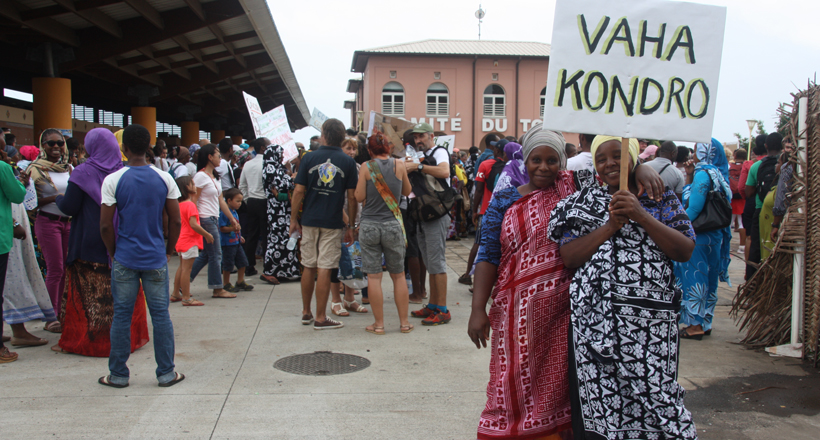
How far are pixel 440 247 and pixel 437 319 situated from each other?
711 mm

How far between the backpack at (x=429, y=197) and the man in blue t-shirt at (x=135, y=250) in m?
2.52

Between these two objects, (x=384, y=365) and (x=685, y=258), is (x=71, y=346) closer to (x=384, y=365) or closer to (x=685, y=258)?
(x=384, y=365)

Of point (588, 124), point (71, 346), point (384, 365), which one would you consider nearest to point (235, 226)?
point (71, 346)

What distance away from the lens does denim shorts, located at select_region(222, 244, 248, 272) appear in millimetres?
7547

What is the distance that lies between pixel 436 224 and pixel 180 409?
3.04 m

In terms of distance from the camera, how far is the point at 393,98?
37.6 metres

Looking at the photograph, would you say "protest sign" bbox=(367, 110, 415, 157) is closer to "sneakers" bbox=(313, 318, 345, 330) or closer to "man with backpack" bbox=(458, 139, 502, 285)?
"man with backpack" bbox=(458, 139, 502, 285)

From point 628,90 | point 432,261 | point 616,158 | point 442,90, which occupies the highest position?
point 442,90

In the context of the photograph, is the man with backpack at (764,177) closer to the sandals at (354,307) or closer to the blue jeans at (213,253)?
the sandals at (354,307)

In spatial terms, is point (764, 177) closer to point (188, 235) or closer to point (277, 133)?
point (277, 133)

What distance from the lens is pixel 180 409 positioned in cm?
373

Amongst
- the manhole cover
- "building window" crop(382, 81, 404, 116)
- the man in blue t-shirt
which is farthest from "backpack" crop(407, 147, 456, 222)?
"building window" crop(382, 81, 404, 116)

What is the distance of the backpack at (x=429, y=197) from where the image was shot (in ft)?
19.4

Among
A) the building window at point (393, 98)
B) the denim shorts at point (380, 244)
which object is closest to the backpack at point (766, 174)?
the denim shorts at point (380, 244)
